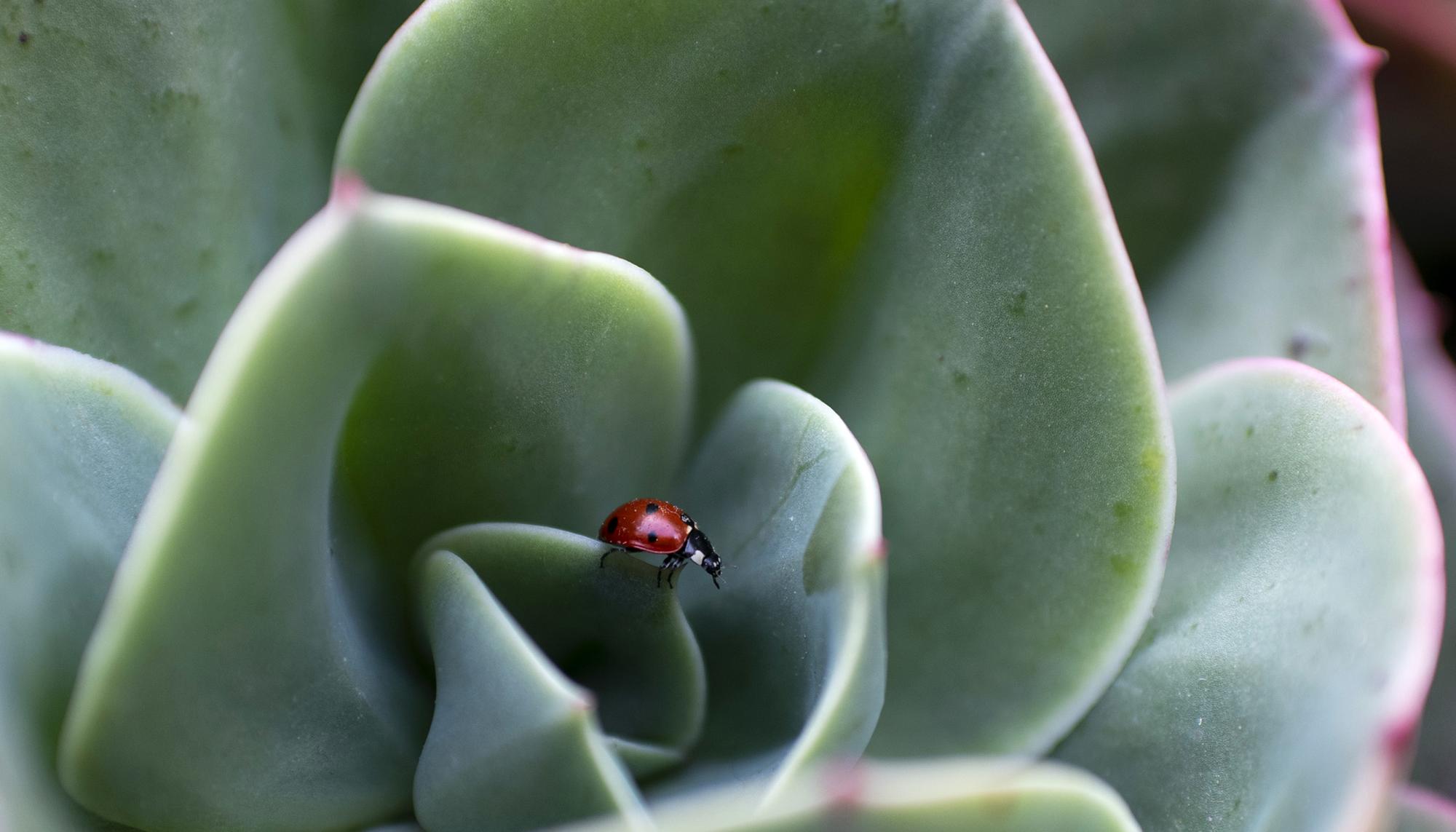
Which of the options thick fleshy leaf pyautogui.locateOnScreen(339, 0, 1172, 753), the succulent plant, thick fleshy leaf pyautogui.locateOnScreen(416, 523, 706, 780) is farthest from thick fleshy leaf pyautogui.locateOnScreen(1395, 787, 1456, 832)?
thick fleshy leaf pyautogui.locateOnScreen(416, 523, 706, 780)

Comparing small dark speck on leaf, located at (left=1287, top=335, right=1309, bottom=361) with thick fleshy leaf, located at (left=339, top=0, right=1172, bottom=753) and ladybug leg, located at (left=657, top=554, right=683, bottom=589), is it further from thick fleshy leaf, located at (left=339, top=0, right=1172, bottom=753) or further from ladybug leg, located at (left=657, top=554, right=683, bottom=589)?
ladybug leg, located at (left=657, top=554, right=683, bottom=589)

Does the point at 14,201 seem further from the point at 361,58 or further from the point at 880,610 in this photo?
the point at 880,610

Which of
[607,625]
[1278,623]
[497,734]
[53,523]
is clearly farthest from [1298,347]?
[53,523]

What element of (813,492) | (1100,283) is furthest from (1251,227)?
(813,492)

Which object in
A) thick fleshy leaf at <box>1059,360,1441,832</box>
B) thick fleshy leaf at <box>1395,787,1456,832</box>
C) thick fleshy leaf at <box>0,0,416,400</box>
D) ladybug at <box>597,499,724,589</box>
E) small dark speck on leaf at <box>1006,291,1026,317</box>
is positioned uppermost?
thick fleshy leaf at <box>0,0,416,400</box>

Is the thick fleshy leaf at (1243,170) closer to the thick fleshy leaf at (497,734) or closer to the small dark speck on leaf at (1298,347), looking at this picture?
the small dark speck on leaf at (1298,347)
